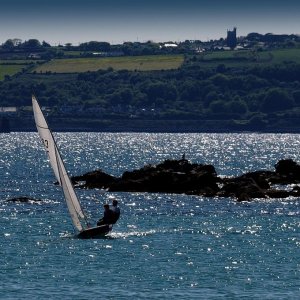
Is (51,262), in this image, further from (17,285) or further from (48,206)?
(48,206)

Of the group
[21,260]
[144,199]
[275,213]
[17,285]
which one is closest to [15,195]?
[144,199]

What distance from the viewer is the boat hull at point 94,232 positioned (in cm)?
7350

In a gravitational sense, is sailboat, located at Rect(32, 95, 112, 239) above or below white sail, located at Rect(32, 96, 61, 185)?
below

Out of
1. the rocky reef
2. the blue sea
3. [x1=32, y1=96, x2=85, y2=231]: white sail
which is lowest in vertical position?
the rocky reef

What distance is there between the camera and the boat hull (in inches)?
2894

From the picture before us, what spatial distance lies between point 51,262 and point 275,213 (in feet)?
90.9

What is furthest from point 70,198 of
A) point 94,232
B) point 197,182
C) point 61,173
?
point 197,182

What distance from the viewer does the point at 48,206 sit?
9488cm

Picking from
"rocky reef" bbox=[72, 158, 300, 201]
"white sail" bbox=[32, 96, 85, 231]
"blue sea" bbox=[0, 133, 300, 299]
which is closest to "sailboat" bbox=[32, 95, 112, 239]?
"white sail" bbox=[32, 96, 85, 231]

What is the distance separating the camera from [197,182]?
361ft

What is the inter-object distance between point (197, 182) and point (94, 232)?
37.1 metres

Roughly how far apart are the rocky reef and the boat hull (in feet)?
90.2

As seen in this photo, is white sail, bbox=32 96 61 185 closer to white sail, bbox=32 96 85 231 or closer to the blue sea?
white sail, bbox=32 96 85 231

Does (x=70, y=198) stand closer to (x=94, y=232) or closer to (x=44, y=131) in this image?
(x=94, y=232)
